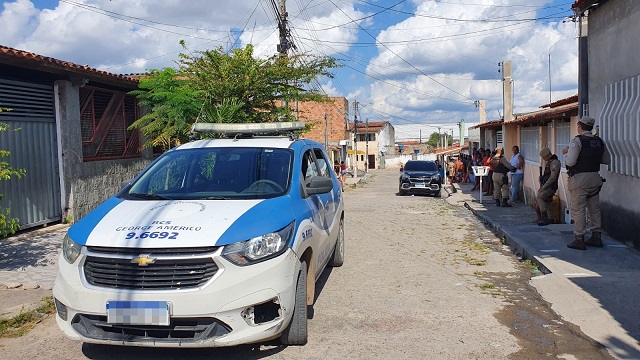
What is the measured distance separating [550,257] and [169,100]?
8.49 metres

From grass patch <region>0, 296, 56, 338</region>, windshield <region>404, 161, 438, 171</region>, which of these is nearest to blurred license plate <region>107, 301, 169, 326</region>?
grass patch <region>0, 296, 56, 338</region>

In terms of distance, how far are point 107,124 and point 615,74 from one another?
10.7m

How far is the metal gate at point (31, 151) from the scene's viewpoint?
32.3 feet

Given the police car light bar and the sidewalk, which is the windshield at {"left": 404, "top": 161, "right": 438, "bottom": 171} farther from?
the police car light bar

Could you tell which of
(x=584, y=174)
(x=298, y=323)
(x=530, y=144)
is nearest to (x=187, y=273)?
(x=298, y=323)

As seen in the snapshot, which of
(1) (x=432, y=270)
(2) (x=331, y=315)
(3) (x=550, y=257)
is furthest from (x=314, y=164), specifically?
(3) (x=550, y=257)

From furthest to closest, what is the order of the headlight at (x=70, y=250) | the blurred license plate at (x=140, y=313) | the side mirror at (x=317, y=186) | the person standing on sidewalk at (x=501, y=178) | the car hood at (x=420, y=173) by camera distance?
the car hood at (x=420, y=173)
the person standing on sidewalk at (x=501, y=178)
the side mirror at (x=317, y=186)
the headlight at (x=70, y=250)
the blurred license plate at (x=140, y=313)

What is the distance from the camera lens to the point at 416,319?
5441mm

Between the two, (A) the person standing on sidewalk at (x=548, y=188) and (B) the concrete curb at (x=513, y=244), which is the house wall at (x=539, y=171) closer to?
(A) the person standing on sidewalk at (x=548, y=188)

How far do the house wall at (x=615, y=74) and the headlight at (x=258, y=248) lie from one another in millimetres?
5778

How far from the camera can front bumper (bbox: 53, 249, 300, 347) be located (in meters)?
3.95

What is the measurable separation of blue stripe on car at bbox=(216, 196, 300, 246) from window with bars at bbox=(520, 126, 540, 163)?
1275cm

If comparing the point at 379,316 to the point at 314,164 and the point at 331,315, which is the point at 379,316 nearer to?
the point at 331,315

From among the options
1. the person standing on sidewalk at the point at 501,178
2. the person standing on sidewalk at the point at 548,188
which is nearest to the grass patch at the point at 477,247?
the person standing on sidewalk at the point at 548,188
